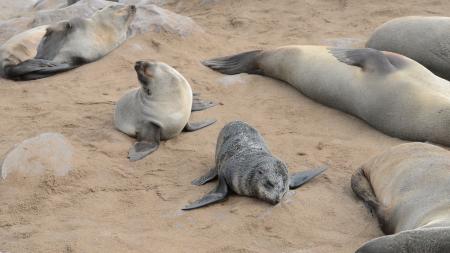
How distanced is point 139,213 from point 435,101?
2606 millimetres

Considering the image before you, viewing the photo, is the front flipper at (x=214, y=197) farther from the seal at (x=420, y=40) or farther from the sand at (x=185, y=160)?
the seal at (x=420, y=40)

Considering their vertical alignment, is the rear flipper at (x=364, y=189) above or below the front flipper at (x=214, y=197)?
above

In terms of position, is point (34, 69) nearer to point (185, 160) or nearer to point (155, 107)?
point (155, 107)

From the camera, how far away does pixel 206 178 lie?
4562 mm

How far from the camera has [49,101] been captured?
20.2 ft

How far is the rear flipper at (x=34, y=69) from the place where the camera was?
23.0 feet

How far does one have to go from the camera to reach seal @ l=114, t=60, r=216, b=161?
5391 mm

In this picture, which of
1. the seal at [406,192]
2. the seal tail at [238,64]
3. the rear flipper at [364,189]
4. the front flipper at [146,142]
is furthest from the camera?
the seal tail at [238,64]

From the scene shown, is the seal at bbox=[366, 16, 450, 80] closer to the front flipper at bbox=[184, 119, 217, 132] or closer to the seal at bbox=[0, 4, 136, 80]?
the front flipper at bbox=[184, 119, 217, 132]

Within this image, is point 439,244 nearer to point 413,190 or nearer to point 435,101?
point 413,190

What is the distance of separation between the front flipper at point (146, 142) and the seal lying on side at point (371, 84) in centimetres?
164

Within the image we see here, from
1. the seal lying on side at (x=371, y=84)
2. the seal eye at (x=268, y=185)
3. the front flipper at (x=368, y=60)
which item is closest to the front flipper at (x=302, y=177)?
the seal eye at (x=268, y=185)

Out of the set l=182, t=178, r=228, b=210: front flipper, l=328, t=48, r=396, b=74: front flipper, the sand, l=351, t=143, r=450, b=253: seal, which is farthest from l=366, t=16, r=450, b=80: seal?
l=182, t=178, r=228, b=210: front flipper

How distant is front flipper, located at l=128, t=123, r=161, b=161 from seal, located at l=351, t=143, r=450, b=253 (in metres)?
1.56
